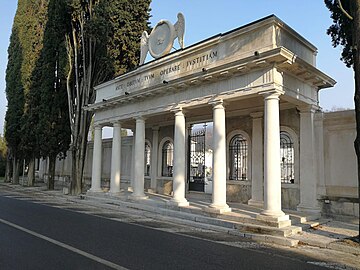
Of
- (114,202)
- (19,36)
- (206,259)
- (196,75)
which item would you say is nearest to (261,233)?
(206,259)

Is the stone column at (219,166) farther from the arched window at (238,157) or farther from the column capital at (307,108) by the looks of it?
the arched window at (238,157)

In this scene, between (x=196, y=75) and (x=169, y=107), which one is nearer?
(x=196, y=75)

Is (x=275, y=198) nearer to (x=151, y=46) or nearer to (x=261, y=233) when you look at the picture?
(x=261, y=233)

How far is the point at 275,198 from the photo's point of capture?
9.41 metres

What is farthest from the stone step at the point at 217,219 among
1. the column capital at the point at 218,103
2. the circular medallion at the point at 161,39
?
the circular medallion at the point at 161,39

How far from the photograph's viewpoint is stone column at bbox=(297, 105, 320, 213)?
1122 centimetres

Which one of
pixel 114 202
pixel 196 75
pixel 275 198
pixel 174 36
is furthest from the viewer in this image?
pixel 114 202

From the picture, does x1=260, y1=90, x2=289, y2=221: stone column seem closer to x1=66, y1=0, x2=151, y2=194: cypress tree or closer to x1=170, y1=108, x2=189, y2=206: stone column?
x1=170, y1=108, x2=189, y2=206: stone column

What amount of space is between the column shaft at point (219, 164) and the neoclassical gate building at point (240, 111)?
34 millimetres

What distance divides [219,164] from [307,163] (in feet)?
10.3

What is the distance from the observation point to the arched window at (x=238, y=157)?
47.2 feet

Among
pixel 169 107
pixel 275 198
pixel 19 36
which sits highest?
pixel 19 36

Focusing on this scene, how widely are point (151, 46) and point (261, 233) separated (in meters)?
10.3

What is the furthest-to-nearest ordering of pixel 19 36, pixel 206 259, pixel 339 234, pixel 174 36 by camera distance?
pixel 19 36 → pixel 174 36 → pixel 339 234 → pixel 206 259
